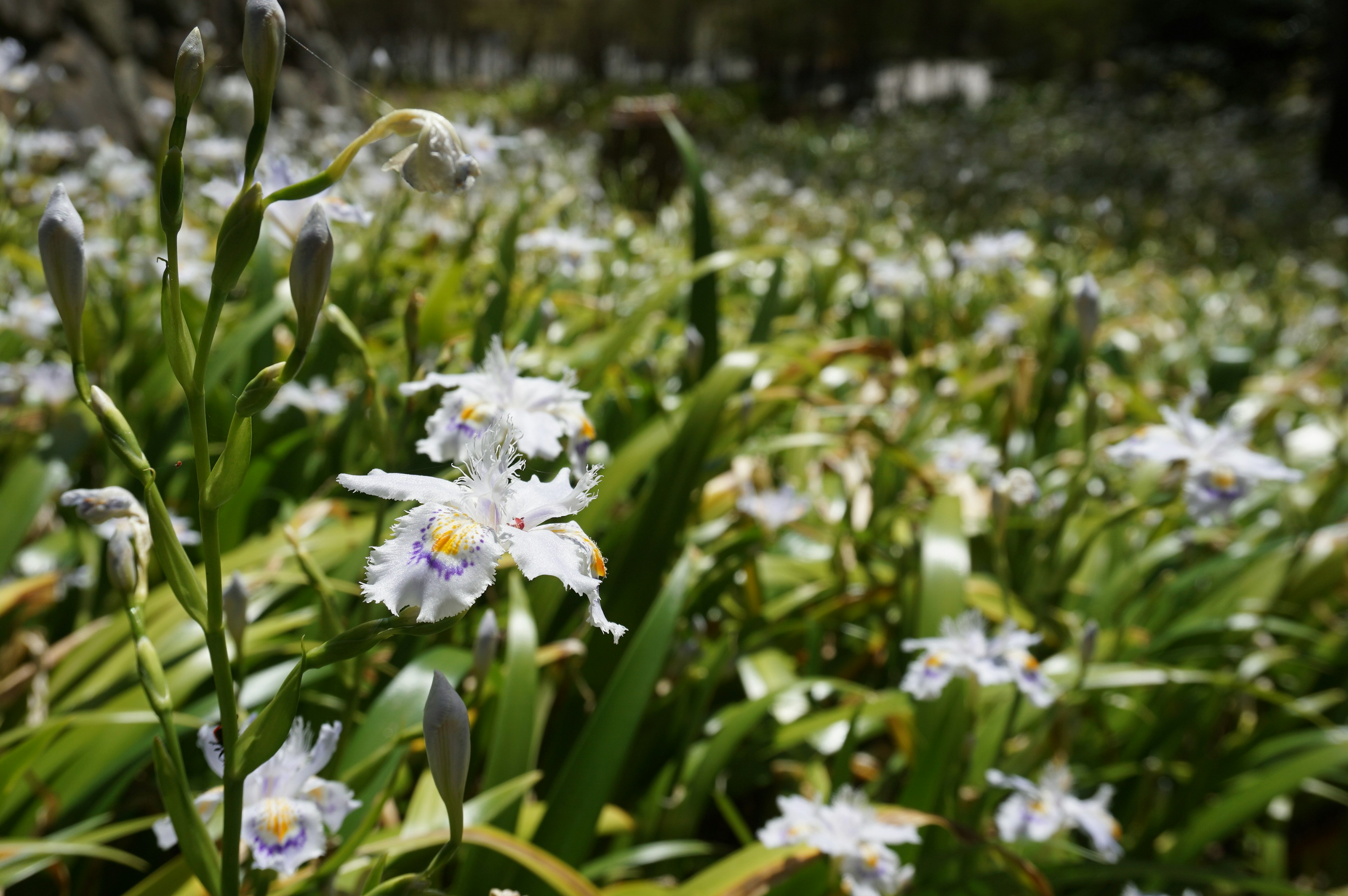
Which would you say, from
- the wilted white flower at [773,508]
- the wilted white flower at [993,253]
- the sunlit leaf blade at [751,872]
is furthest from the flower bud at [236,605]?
the wilted white flower at [993,253]

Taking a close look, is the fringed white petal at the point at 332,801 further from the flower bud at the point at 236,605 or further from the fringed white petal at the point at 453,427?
the fringed white petal at the point at 453,427

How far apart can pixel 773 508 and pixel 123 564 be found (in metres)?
1.51

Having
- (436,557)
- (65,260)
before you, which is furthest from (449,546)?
(65,260)

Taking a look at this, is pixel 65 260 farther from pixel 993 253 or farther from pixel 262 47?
pixel 993 253

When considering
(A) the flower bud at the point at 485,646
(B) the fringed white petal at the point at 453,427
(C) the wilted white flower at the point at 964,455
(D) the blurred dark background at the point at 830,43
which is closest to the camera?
(B) the fringed white petal at the point at 453,427

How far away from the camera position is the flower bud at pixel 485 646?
49.1 inches

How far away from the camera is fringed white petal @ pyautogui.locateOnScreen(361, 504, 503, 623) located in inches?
26.1

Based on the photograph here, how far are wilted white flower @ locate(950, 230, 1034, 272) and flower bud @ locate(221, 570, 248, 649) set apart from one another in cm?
298

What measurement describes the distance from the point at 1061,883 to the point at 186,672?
5.02ft

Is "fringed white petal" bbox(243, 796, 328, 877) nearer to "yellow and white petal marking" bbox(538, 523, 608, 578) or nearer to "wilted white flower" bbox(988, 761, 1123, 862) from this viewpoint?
"yellow and white petal marking" bbox(538, 523, 608, 578)

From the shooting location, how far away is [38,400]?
7.42 feet

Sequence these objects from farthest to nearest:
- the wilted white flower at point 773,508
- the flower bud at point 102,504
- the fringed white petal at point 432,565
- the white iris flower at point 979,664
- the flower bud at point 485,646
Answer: the wilted white flower at point 773,508, the white iris flower at point 979,664, the flower bud at point 485,646, the flower bud at point 102,504, the fringed white petal at point 432,565

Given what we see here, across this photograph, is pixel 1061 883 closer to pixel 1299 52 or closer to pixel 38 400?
pixel 38 400

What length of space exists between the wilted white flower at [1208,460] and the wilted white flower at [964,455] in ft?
2.61
